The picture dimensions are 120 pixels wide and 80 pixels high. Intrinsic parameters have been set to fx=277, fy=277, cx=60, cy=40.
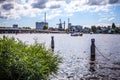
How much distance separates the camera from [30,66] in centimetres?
994

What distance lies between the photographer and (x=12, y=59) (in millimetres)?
10148

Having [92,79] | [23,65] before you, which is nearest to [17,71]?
[23,65]

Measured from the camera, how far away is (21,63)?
32.4ft

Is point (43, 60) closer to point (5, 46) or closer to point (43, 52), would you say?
point (43, 52)

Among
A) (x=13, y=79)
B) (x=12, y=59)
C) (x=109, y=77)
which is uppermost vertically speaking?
(x=12, y=59)

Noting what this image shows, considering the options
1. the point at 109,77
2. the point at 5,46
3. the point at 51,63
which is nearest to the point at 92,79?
the point at 109,77

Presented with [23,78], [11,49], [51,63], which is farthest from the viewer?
[51,63]

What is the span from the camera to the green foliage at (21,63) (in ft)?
32.4

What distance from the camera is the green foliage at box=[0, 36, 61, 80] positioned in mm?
9875

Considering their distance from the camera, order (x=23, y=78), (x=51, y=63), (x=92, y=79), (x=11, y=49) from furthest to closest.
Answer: (x=92, y=79), (x=51, y=63), (x=11, y=49), (x=23, y=78)

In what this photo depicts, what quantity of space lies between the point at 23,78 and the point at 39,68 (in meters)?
0.69

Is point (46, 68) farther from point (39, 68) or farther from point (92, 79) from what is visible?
point (92, 79)

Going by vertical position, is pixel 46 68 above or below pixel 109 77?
above

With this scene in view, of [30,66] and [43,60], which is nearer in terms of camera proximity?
[30,66]
